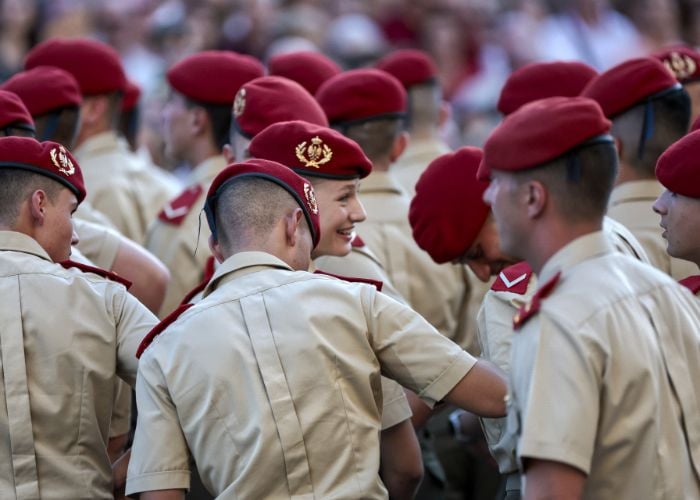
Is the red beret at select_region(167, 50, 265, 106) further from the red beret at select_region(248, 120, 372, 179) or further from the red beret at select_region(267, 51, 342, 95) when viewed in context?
the red beret at select_region(248, 120, 372, 179)

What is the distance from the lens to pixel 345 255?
4.11m

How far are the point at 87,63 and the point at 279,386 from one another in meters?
3.37

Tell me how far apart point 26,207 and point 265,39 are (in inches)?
298

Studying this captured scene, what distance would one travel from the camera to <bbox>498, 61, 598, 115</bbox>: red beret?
5.49 metres

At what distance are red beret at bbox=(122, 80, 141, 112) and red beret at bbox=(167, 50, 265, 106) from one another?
148 cm

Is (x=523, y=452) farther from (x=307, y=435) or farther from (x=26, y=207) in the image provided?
(x=26, y=207)

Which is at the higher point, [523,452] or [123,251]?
[523,452]

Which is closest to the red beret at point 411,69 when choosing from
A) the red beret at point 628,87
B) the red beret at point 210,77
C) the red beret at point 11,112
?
the red beret at point 210,77

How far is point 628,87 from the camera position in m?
4.68

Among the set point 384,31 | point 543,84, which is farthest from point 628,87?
point 384,31

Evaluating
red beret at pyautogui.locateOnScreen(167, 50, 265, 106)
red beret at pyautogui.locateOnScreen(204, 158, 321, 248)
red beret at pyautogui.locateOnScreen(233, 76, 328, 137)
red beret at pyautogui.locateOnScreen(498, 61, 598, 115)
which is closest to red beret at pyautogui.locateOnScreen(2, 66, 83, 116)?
red beret at pyautogui.locateOnScreen(167, 50, 265, 106)

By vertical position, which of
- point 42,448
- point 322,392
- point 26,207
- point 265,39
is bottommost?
point 265,39

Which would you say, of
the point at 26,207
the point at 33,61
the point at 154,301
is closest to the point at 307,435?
the point at 26,207

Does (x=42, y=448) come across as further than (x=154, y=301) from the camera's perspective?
No
